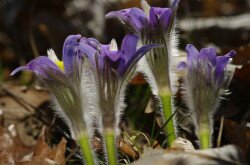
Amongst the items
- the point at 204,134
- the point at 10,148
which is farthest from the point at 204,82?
the point at 10,148

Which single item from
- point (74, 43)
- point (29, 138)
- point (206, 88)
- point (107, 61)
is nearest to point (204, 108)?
point (206, 88)

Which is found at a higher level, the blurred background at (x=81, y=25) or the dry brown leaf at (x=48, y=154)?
the blurred background at (x=81, y=25)

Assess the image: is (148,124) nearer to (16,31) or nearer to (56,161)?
(56,161)

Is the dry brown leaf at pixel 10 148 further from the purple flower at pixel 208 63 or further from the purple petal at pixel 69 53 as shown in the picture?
the purple flower at pixel 208 63

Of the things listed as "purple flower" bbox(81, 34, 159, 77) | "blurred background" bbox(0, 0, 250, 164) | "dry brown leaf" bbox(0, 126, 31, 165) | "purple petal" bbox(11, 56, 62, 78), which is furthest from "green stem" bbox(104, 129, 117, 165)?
"blurred background" bbox(0, 0, 250, 164)

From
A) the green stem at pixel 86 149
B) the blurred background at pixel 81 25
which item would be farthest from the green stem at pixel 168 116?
the blurred background at pixel 81 25

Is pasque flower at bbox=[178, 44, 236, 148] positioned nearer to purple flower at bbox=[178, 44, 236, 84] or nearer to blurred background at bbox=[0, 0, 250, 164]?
purple flower at bbox=[178, 44, 236, 84]

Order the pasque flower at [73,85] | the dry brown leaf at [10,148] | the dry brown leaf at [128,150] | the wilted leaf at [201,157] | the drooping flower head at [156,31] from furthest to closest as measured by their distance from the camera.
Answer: the dry brown leaf at [10,148] → the dry brown leaf at [128,150] → the drooping flower head at [156,31] → the pasque flower at [73,85] → the wilted leaf at [201,157]

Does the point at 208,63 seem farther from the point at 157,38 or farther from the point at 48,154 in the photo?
the point at 48,154
